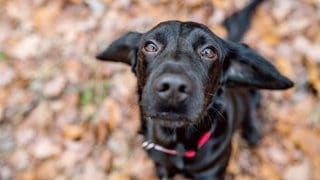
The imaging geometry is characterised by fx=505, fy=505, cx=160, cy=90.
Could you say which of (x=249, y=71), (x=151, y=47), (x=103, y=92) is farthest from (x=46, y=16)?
(x=249, y=71)

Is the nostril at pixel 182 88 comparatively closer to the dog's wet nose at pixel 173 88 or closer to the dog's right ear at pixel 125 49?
the dog's wet nose at pixel 173 88

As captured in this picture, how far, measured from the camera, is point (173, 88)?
84.0 inches

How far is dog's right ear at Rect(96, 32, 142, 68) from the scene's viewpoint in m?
2.69

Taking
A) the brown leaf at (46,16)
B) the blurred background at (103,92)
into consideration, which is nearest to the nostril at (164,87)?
the blurred background at (103,92)

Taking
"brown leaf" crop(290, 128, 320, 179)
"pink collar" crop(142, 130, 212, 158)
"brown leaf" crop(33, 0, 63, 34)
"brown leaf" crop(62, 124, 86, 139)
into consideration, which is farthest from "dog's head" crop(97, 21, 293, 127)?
"brown leaf" crop(33, 0, 63, 34)

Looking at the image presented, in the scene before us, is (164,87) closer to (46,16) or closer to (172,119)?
(172,119)

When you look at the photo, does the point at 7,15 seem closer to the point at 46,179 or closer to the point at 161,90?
the point at 46,179

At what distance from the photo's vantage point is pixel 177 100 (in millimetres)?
2188

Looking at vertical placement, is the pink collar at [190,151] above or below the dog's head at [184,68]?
below

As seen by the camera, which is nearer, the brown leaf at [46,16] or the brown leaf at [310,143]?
the brown leaf at [310,143]

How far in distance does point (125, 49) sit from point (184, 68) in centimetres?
62

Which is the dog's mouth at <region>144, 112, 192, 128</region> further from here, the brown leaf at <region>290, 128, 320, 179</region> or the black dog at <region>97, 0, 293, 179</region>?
the brown leaf at <region>290, 128, 320, 179</region>

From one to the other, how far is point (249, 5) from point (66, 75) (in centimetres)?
140

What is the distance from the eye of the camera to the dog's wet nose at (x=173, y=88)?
2.13 m
